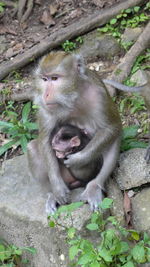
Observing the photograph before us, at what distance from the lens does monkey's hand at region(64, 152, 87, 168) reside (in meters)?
4.23

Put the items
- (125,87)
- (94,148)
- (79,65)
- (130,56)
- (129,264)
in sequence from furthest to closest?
1. (130,56)
2. (125,87)
3. (94,148)
4. (79,65)
5. (129,264)

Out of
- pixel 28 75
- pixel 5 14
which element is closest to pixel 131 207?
pixel 28 75

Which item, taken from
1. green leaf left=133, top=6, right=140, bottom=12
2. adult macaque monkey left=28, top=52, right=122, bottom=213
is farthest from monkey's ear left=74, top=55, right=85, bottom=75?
green leaf left=133, top=6, right=140, bottom=12

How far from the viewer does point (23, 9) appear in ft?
25.3

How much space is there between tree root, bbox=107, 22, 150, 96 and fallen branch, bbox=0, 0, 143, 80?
0.67 m

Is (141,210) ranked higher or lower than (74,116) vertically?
lower

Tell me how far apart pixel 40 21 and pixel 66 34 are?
797mm

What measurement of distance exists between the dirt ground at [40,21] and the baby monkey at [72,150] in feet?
9.97

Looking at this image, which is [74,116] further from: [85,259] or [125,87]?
[85,259]

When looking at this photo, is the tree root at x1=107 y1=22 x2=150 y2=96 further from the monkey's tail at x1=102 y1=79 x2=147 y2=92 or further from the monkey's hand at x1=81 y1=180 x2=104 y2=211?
the monkey's hand at x1=81 y1=180 x2=104 y2=211

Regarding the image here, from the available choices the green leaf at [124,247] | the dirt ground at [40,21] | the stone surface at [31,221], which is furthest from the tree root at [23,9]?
the green leaf at [124,247]

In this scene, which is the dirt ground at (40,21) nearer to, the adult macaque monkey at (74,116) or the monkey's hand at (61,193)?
the adult macaque monkey at (74,116)

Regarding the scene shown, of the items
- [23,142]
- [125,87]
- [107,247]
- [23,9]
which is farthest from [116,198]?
[23,9]

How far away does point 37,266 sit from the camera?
172 inches
